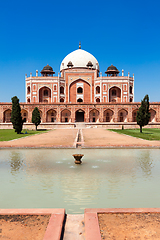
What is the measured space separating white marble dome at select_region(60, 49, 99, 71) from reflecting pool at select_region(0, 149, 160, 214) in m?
40.6

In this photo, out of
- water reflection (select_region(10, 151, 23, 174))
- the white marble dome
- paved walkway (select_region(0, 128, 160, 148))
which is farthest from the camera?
the white marble dome

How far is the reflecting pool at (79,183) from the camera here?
327 cm

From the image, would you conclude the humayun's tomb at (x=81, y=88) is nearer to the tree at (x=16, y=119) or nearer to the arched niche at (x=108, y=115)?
the arched niche at (x=108, y=115)

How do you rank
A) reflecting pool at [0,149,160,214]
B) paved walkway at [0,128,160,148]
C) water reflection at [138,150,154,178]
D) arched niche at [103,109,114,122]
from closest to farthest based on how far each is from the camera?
reflecting pool at [0,149,160,214] < water reflection at [138,150,154,178] < paved walkway at [0,128,160,148] < arched niche at [103,109,114,122]

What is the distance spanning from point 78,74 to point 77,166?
3801cm

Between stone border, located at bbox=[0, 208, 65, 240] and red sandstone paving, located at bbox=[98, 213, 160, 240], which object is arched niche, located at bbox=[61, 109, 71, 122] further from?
red sandstone paving, located at bbox=[98, 213, 160, 240]

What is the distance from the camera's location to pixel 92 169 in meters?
5.44

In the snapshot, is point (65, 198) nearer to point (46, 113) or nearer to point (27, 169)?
point (27, 169)

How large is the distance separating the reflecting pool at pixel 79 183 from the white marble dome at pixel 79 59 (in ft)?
133

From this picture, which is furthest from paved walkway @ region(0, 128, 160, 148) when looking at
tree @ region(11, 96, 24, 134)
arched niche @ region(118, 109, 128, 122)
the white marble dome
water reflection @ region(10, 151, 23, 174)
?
the white marble dome

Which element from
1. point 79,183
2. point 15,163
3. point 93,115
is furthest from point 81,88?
point 79,183

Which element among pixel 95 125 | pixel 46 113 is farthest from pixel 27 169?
pixel 46 113

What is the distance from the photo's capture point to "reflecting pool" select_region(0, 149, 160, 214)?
327 cm

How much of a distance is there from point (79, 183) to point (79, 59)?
43.7 meters
